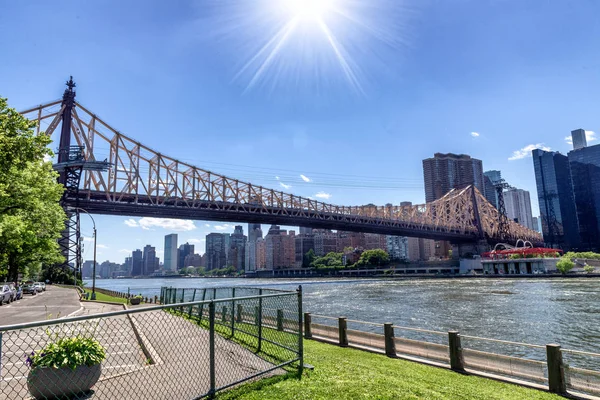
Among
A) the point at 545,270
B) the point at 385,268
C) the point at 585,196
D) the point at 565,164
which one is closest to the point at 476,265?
the point at 545,270

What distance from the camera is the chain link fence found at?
5410 millimetres

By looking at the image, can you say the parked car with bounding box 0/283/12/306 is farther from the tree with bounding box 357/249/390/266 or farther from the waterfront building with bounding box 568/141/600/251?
the waterfront building with bounding box 568/141/600/251

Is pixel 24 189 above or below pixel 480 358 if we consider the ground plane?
above

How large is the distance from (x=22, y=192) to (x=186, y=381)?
66.2ft

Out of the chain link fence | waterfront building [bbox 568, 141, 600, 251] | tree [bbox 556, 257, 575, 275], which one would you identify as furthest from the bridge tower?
waterfront building [bbox 568, 141, 600, 251]

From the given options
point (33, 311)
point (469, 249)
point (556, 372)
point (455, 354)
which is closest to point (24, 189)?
point (33, 311)

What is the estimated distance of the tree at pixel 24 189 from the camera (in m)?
16.1

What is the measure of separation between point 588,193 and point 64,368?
170412 mm

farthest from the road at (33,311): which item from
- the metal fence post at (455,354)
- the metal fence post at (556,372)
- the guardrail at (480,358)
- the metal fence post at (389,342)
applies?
the metal fence post at (556,372)

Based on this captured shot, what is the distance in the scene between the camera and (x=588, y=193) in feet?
455

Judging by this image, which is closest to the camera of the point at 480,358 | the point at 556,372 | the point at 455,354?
the point at 556,372

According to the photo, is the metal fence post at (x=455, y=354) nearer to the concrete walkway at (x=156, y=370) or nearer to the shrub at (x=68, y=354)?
the concrete walkway at (x=156, y=370)

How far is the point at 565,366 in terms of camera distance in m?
7.87

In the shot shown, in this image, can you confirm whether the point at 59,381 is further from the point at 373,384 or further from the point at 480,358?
the point at 480,358
